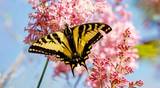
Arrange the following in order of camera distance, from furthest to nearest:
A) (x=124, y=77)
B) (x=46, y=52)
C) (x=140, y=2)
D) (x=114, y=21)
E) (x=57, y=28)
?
(x=140, y=2) → (x=114, y=21) → (x=57, y=28) → (x=46, y=52) → (x=124, y=77)

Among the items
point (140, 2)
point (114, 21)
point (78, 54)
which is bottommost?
point (140, 2)

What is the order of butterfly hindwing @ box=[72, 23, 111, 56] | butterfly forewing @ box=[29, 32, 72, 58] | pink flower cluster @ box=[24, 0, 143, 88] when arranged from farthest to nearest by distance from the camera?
butterfly hindwing @ box=[72, 23, 111, 56], butterfly forewing @ box=[29, 32, 72, 58], pink flower cluster @ box=[24, 0, 143, 88]

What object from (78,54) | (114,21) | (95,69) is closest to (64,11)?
(78,54)

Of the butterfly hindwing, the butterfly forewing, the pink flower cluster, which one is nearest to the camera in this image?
the pink flower cluster

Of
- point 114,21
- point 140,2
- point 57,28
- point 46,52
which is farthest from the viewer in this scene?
point 140,2

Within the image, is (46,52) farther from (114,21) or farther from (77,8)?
(114,21)

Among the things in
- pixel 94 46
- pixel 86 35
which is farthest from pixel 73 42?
pixel 94 46

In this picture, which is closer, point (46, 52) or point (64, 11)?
point (46, 52)
